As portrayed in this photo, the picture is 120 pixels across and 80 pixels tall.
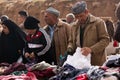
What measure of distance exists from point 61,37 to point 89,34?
0.99m

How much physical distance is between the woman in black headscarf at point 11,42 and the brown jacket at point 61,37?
32.1 inches

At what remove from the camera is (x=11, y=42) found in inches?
291

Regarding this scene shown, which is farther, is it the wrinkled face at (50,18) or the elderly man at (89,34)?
the wrinkled face at (50,18)

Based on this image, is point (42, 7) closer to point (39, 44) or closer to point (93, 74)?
point (39, 44)

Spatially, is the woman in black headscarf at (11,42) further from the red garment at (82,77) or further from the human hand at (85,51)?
the red garment at (82,77)

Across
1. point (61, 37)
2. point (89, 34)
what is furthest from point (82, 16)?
point (61, 37)

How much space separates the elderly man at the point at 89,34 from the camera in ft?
18.4

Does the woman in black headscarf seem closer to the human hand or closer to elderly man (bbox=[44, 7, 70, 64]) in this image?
elderly man (bbox=[44, 7, 70, 64])

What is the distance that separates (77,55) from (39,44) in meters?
1.20

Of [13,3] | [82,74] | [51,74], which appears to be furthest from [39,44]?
[13,3]

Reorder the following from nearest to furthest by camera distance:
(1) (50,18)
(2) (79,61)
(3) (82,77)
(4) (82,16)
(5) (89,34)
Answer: (3) (82,77) < (2) (79,61) < (4) (82,16) < (5) (89,34) < (1) (50,18)

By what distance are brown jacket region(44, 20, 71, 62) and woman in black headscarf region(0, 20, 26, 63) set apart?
32.1 inches

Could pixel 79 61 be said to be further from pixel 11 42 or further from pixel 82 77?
A: pixel 11 42

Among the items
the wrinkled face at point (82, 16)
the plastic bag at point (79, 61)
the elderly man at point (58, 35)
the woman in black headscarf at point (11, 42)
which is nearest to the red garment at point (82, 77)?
the plastic bag at point (79, 61)
